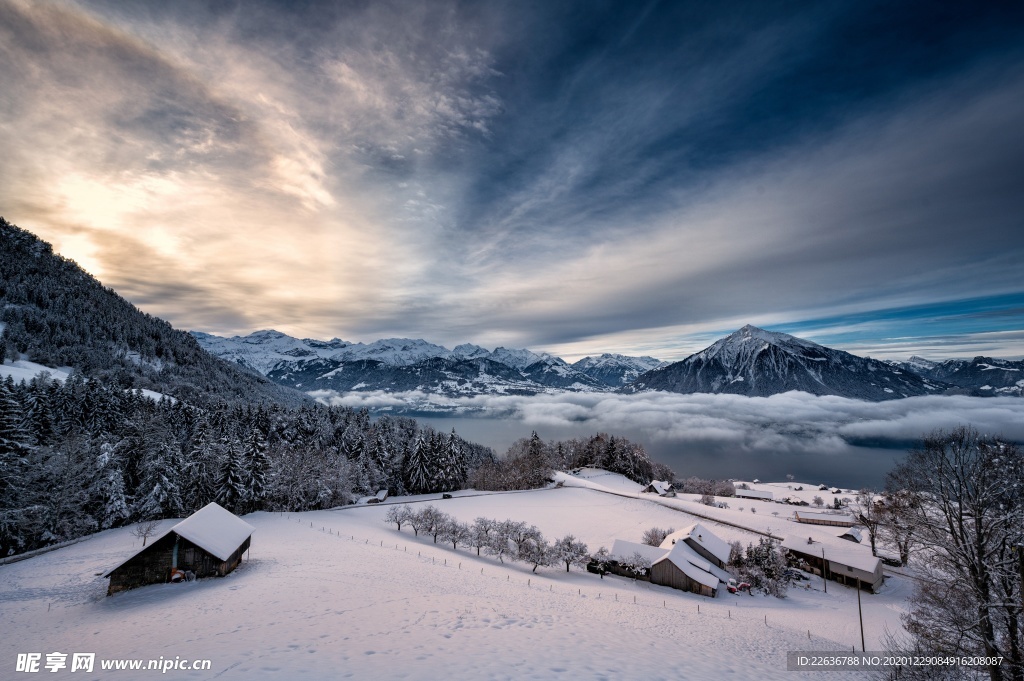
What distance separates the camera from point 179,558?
88.9ft

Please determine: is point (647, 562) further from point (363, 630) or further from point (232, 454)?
point (232, 454)

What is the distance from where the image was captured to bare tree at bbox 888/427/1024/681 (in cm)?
1300

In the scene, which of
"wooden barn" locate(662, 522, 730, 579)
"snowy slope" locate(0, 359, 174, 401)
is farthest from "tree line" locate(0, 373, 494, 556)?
"wooden barn" locate(662, 522, 730, 579)

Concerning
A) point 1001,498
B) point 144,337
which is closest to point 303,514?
point 1001,498

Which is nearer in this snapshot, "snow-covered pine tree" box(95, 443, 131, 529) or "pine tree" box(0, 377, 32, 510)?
"pine tree" box(0, 377, 32, 510)

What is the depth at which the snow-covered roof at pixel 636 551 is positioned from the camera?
41.4 metres

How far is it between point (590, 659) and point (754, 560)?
119 feet

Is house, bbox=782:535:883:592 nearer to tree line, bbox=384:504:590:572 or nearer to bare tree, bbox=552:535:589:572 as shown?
bare tree, bbox=552:535:589:572

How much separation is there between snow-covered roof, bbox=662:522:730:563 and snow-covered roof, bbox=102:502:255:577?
41.8 m

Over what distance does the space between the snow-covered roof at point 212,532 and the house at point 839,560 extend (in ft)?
177

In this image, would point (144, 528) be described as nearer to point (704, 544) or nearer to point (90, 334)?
point (704, 544)

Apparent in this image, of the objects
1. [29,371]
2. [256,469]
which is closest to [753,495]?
[256,469]

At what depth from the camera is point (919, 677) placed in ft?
52.2

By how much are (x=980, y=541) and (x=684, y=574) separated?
29.8m
